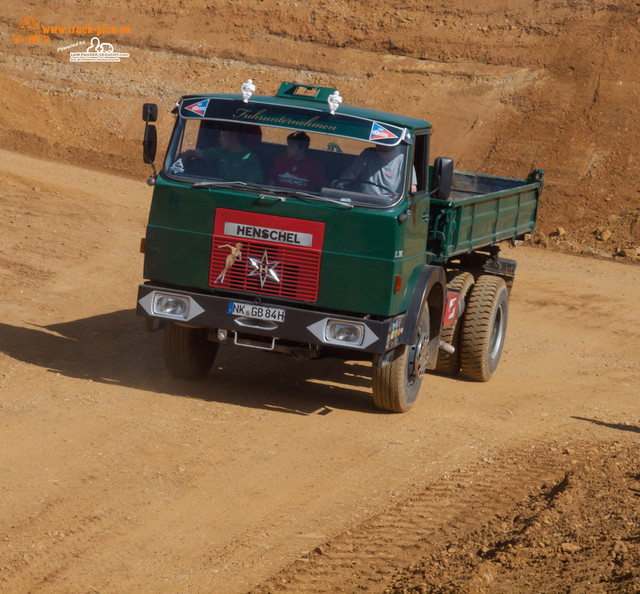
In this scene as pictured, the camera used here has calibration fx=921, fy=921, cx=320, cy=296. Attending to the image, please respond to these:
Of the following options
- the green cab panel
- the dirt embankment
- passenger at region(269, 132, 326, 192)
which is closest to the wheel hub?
the green cab panel

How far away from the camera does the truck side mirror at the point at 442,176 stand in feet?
26.0

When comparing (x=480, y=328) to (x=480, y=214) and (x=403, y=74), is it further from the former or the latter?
(x=403, y=74)

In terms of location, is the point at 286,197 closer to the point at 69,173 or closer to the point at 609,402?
the point at 609,402

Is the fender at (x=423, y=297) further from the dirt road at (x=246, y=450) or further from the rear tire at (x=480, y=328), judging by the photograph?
the rear tire at (x=480, y=328)

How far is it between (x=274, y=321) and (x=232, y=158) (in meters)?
1.46

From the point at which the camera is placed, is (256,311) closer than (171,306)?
Yes

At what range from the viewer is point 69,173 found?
72.8 feet

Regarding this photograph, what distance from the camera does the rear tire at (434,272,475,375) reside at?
985 centimetres

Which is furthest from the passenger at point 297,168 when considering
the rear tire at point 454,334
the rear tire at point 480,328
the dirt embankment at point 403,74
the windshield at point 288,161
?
the dirt embankment at point 403,74

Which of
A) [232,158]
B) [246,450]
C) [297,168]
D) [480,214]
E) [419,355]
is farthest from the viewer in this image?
[480,214]

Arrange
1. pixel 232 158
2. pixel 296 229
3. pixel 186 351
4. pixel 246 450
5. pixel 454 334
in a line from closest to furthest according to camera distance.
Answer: pixel 246 450, pixel 296 229, pixel 232 158, pixel 186 351, pixel 454 334

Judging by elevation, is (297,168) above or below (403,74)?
below

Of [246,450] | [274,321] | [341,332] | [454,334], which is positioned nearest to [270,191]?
[274,321]

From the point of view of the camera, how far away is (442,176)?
800cm
